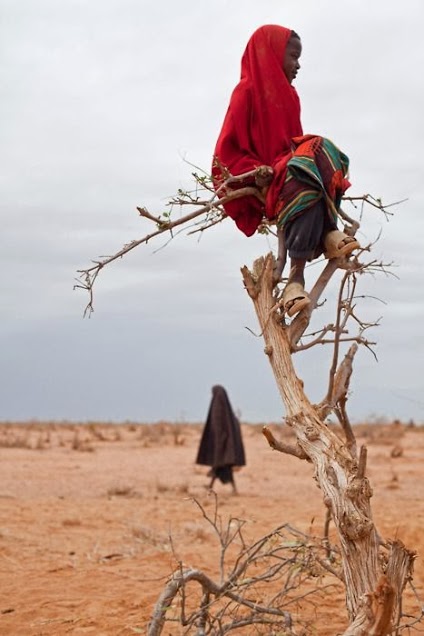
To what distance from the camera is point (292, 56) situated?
12.5 feet

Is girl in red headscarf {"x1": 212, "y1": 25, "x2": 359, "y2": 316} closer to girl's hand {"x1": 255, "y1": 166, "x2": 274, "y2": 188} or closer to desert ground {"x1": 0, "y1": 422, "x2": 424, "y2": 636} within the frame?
girl's hand {"x1": 255, "y1": 166, "x2": 274, "y2": 188}

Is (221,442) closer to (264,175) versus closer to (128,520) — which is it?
(128,520)

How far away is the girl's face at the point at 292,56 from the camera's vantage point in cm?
378

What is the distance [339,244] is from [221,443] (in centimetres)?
1092

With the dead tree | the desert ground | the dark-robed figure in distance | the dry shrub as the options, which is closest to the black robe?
the dark-robed figure in distance

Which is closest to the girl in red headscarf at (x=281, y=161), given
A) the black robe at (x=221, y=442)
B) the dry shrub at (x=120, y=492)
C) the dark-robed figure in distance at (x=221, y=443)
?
the dry shrub at (x=120, y=492)

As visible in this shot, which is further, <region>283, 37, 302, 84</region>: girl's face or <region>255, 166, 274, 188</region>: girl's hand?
<region>283, 37, 302, 84</region>: girl's face

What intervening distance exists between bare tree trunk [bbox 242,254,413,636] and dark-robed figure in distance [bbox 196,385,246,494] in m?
10.5

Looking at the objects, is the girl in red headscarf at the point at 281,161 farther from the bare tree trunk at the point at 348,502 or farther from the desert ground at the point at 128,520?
the desert ground at the point at 128,520

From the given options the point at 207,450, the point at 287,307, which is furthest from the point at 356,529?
the point at 207,450

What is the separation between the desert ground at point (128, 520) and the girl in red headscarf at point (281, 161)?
4.05 ft

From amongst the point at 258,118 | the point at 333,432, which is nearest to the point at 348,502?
the point at 333,432

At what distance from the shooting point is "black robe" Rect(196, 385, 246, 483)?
13938mm

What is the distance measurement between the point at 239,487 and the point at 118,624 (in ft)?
34.0
